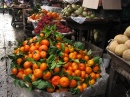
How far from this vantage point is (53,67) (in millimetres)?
2051

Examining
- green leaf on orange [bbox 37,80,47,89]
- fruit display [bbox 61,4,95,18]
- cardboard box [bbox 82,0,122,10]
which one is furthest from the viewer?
fruit display [bbox 61,4,95,18]

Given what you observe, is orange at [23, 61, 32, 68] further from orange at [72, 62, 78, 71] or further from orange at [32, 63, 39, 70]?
orange at [72, 62, 78, 71]

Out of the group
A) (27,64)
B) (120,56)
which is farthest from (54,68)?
(120,56)

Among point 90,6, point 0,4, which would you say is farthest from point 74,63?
point 0,4

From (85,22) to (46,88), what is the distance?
2.17 metres

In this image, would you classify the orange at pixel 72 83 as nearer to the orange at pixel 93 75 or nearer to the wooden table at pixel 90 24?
the orange at pixel 93 75

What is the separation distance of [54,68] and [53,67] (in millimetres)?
41

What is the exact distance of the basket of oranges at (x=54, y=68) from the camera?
2031 millimetres

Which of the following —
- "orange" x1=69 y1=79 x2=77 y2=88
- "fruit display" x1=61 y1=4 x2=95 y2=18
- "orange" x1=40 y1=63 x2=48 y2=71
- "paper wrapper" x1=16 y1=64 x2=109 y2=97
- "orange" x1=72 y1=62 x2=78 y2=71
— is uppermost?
"fruit display" x1=61 y1=4 x2=95 y2=18

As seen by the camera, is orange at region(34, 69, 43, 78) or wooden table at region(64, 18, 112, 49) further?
wooden table at region(64, 18, 112, 49)

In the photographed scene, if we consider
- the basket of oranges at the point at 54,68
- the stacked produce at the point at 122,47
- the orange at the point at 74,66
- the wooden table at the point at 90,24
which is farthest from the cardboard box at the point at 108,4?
the orange at the point at 74,66

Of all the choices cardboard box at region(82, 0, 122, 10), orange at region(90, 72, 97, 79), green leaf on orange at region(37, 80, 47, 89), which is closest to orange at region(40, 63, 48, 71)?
green leaf on orange at region(37, 80, 47, 89)

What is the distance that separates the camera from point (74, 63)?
7.41 ft

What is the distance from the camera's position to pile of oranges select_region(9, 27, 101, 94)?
204cm
